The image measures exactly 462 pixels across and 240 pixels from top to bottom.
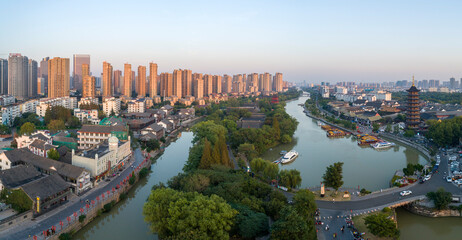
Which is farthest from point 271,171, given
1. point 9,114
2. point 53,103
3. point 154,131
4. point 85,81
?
point 85,81

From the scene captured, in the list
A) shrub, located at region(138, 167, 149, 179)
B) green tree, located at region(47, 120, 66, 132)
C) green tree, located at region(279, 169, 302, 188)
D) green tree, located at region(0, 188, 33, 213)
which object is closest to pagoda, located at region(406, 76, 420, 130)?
green tree, located at region(279, 169, 302, 188)

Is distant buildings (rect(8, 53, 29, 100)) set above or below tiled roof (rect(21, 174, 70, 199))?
above

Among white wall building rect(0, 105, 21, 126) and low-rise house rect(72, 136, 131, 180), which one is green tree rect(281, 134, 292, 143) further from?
white wall building rect(0, 105, 21, 126)

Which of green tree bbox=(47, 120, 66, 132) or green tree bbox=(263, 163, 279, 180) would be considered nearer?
green tree bbox=(263, 163, 279, 180)

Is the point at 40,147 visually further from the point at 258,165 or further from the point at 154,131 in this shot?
the point at 258,165

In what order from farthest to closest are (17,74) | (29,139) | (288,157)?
(17,74), (288,157), (29,139)

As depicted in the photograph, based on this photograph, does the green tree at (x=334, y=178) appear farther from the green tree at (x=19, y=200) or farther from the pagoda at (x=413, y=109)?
the pagoda at (x=413, y=109)

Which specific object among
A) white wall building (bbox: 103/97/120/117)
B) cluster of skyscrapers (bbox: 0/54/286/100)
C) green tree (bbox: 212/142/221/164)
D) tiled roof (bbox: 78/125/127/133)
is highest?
cluster of skyscrapers (bbox: 0/54/286/100)

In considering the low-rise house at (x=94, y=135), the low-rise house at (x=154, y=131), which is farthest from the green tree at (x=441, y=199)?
the low-rise house at (x=154, y=131)
